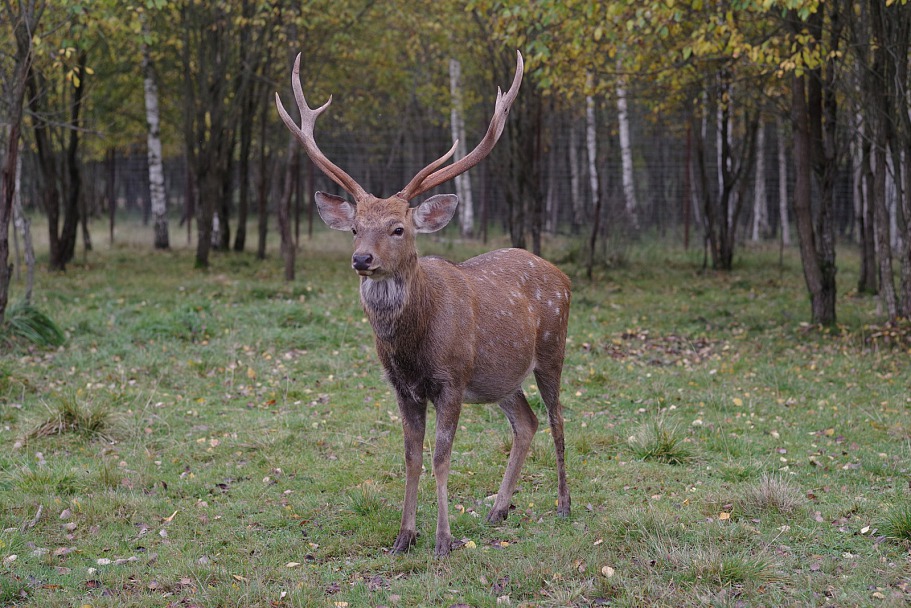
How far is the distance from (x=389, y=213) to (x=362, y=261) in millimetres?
373

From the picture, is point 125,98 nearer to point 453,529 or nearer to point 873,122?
point 873,122

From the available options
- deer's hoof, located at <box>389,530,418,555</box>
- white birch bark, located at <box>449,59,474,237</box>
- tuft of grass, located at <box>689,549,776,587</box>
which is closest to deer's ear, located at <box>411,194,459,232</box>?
deer's hoof, located at <box>389,530,418,555</box>

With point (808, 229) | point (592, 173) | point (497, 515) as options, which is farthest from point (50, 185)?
point (497, 515)

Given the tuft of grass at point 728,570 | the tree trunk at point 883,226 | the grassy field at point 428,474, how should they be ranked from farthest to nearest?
Answer: 1. the tree trunk at point 883,226
2. the grassy field at point 428,474
3. the tuft of grass at point 728,570

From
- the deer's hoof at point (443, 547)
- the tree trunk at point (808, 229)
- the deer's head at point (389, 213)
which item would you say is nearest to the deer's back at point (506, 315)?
the deer's head at point (389, 213)

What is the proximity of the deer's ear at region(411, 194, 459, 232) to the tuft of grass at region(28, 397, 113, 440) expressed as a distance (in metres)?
3.32

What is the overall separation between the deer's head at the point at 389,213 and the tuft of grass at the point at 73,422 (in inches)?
116

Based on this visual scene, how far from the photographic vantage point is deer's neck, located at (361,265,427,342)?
461cm

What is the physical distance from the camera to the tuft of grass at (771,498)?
501 cm

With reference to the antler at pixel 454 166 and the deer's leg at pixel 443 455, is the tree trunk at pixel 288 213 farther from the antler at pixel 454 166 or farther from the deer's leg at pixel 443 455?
the deer's leg at pixel 443 455

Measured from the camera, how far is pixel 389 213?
4574 millimetres

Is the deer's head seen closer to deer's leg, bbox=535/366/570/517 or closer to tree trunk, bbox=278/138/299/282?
deer's leg, bbox=535/366/570/517

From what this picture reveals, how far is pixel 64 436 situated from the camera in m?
6.50

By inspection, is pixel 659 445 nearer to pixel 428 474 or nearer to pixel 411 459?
pixel 428 474
